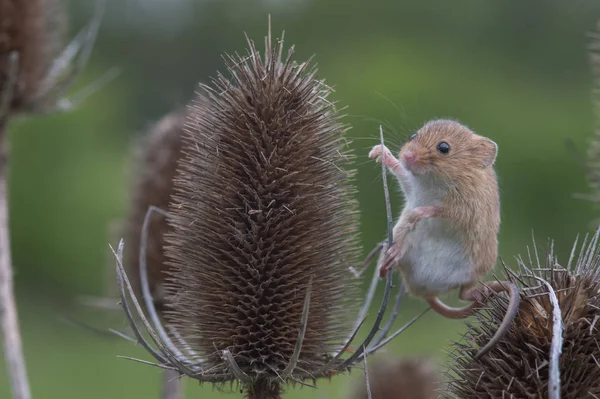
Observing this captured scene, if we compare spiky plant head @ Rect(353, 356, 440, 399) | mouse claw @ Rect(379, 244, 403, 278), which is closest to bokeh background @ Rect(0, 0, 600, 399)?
spiky plant head @ Rect(353, 356, 440, 399)

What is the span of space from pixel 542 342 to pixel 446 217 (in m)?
0.62

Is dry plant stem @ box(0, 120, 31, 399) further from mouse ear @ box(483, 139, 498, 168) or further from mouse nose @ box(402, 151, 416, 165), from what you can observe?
mouse ear @ box(483, 139, 498, 168)

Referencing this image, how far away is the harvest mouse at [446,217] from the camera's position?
3180 millimetres

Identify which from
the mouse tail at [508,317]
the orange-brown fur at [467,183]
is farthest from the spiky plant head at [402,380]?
the mouse tail at [508,317]

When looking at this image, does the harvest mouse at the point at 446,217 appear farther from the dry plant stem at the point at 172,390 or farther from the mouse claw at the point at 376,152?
the dry plant stem at the point at 172,390

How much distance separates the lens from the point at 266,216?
123 inches

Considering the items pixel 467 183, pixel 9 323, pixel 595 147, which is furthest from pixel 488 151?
pixel 9 323

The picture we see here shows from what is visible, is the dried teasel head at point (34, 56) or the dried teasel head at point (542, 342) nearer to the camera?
the dried teasel head at point (542, 342)

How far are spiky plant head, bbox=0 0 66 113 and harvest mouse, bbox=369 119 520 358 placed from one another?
2922 millimetres

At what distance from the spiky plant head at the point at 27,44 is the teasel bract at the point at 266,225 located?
248 centimetres

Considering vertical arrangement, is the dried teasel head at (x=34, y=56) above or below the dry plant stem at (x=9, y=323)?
above

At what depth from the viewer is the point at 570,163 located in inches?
912

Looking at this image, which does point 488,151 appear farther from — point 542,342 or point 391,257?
point 542,342

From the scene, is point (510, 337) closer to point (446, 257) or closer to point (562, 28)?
point (446, 257)
